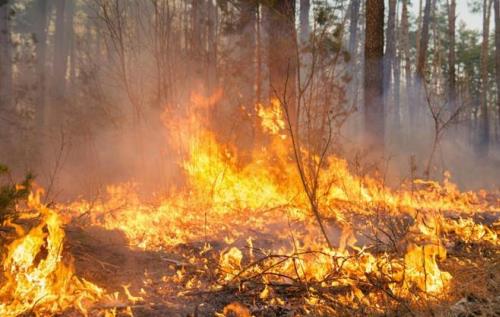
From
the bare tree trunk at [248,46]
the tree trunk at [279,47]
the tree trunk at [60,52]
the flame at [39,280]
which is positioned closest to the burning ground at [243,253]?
the flame at [39,280]

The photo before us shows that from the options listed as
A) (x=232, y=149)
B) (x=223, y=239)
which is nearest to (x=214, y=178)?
(x=232, y=149)

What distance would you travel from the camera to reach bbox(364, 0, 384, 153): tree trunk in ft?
28.0

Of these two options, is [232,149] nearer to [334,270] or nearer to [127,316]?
[334,270]

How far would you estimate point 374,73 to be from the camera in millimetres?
8648

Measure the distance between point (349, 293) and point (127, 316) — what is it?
1.58 m

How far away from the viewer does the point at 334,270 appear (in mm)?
3465

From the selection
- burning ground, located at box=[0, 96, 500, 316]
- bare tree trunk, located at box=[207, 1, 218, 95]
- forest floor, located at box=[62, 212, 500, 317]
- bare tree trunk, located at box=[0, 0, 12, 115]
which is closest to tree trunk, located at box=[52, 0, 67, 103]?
bare tree trunk, located at box=[0, 0, 12, 115]

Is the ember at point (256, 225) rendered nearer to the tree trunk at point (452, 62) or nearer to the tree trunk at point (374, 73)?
the tree trunk at point (374, 73)

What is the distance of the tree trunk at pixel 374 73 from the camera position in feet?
28.0

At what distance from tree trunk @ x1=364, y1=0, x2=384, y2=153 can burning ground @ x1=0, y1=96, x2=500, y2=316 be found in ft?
5.83

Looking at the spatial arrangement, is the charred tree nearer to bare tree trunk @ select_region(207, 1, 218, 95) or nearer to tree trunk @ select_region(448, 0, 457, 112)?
bare tree trunk @ select_region(207, 1, 218, 95)

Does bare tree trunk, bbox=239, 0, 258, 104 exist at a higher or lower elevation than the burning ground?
higher

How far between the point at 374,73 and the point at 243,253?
5.40 meters

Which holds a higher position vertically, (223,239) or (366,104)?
(366,104)
